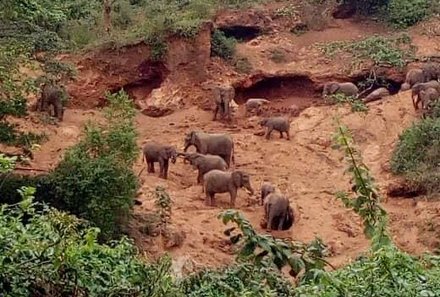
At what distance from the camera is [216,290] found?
28.1ft

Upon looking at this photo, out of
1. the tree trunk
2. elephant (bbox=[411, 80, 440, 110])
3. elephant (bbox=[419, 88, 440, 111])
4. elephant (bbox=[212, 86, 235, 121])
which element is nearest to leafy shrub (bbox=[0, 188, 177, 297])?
elephant (bbox=[419, 88, 440, 111])

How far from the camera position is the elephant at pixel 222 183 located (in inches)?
637

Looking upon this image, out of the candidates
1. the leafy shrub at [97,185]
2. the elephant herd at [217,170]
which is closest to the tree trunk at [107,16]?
the elephant herd at [217,170]

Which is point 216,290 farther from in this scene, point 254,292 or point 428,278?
point 428,278

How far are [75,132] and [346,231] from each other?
7.19 metres

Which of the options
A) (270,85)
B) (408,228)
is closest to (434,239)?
(408,228)

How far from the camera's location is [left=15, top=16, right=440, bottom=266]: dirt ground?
14711 millimetres

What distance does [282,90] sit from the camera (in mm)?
24312

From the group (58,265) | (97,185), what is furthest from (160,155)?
(58,265)

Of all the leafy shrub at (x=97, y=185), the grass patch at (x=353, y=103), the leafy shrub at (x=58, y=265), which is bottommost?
the grass patch at (x=353, y=103)

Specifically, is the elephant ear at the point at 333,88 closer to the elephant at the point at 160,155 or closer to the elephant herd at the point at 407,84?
the elephant herd at the point at 407,84

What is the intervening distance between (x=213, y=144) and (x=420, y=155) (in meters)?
4.29

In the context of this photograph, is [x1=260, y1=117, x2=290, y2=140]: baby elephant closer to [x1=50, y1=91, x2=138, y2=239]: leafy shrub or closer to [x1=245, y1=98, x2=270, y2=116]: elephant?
[x1=245, y1=98, x2=270, y2=116]: elephant

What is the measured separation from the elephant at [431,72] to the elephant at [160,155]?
7.95 m
